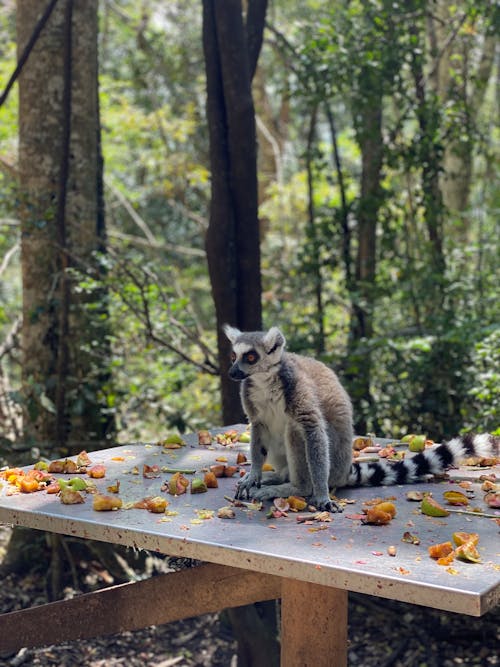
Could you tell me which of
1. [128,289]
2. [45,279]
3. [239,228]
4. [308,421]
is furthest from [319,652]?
[45,279]

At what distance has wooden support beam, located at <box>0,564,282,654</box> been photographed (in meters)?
2.73

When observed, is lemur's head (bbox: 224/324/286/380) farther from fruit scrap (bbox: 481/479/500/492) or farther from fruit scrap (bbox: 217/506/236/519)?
fruit scrap (bbox: 481/479/500/492)

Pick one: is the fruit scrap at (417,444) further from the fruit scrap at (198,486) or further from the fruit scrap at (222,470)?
the fruit scrap at (198,486)

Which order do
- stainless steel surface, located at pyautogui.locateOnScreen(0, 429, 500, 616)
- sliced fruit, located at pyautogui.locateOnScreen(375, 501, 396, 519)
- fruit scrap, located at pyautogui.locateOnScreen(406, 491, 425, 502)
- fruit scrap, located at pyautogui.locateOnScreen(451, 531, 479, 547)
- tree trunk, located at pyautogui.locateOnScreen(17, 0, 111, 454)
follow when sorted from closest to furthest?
stainless steel surface, located at pyautogui.locateOnScreen(0, 429, 500, 616)
fruit scrap, located at pyautogui.locateOnScreen(451, 531, 479, 547)
sliced fruit, located at pyautogui.locateOnScreen(375, 501, 396, 519)
fruit scrap, located at pyautogui.locateOnScreen(406, 491, 425, 502)
tree trunk, located at pyautogui.locateOnScreen(17, 0, 111, 454)

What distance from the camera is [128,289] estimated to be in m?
4.97

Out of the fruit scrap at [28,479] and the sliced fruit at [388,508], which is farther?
the fruit scrap at [28,479]

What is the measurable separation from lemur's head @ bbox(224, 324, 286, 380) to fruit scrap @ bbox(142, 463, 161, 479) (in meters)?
0.47

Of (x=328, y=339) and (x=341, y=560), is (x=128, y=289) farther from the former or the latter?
(x=341, y=560)

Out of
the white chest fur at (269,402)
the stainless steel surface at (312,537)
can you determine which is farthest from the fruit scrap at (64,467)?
the white chest fur at (269,402)

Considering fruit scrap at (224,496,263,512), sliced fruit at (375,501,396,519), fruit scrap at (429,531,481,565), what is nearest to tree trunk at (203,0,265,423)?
fruit scrap at (224,496,263,512)

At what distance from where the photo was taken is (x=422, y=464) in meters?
2.95

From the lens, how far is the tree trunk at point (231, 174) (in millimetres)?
4414

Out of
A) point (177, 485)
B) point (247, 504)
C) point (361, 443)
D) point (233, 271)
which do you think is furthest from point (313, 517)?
point (233, 271)

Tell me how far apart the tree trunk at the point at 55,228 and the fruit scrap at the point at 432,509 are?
9.68 ft
